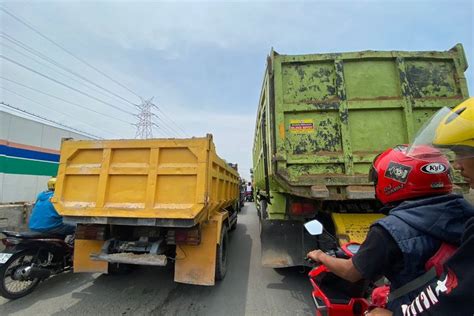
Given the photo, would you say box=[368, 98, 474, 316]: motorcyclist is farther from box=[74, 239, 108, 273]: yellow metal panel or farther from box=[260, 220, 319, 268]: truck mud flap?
box=[74, 239, 108, 273]: yellow metal panel

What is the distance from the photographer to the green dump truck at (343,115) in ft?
11.3

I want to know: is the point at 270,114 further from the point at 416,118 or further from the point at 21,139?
the point at 21,139

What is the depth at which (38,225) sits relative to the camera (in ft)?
13.0

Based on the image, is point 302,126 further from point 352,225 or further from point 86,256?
point 86,256

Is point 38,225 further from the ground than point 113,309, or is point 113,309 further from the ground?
point 38,225

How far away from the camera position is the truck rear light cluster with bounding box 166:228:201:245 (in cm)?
338

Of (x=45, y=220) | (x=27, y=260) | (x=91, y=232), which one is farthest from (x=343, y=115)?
(x=27, y=260)

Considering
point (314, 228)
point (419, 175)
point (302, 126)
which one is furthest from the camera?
point (302, 126)

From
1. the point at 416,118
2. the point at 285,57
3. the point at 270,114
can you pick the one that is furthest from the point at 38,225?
the point at 416,118

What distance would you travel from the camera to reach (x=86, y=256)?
3770 millimetres

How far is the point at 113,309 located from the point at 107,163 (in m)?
1.91

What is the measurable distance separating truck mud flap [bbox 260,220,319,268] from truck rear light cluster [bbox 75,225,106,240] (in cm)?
232

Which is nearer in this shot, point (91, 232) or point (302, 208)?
point (91, 232)

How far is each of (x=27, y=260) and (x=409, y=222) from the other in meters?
4.86
